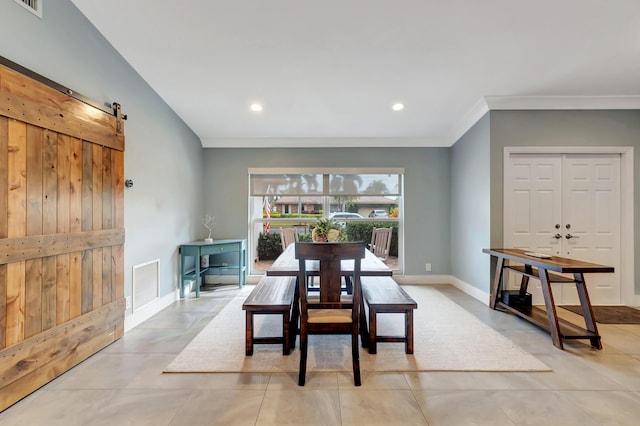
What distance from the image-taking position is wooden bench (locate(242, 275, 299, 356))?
2.15 metres

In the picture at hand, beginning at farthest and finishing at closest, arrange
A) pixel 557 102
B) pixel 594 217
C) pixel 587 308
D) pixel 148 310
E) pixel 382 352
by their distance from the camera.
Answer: pixel 594 217, pixel 557 102, pixel 148 310, pixel 587 308, pixel 382 352

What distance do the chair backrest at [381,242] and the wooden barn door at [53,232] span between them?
335cm

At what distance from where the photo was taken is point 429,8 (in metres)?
1.97

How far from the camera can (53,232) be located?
1866 mm

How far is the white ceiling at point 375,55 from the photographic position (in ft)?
6.57

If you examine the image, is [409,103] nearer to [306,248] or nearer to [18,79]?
[306,248]

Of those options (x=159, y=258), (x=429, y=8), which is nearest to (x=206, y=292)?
(x=159, y=258)

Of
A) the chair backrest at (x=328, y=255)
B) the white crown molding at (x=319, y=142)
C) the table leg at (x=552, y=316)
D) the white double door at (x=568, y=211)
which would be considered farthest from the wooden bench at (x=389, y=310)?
the white crown molding at (x=319, y=142)

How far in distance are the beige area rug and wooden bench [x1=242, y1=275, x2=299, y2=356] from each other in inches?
3.9

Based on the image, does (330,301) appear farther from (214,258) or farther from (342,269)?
(214,258)

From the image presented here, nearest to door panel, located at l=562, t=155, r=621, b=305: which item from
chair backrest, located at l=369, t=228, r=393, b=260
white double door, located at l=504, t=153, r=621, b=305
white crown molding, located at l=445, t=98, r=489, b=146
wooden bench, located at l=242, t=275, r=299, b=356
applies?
white double door, located at l=504, t=153, r=621, b=305

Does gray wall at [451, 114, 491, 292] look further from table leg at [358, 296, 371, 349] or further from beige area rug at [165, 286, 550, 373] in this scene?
table leg at [358, 296, 371, 349]

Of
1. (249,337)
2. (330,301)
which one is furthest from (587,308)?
(249,337)

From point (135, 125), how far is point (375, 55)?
2.42m
